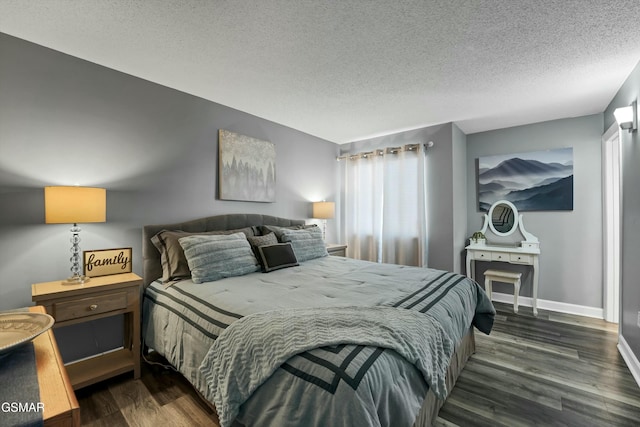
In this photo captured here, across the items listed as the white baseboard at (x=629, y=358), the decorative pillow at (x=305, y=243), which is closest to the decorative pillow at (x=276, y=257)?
the decorative pillow at (x=305, y=243)

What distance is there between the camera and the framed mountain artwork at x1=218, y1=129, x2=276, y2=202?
3260mm

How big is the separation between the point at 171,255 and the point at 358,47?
7.38 feet

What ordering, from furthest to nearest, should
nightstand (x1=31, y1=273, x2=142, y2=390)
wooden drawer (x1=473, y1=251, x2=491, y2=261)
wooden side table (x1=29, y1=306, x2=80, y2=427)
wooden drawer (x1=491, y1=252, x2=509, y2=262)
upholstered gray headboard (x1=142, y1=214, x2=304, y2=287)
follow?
wooden drawer (x1=473, y1=251, x2=491, y2=261), wooden drawer (x1=491, y1=252, x2=509, y2=262), upholstered gray headboard (x1=142, y1=214, x2=304, y2=287), nightstand (x1=31, y1=273, x2=142, y2=390), wooden side table (x1=29, y1=306, x2=80, y2=427)

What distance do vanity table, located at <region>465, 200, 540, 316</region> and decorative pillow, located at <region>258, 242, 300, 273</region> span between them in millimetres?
2552

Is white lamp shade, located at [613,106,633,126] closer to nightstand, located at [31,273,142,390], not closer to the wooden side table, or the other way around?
the wooden side table

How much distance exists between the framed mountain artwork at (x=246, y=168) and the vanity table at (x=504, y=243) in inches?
113

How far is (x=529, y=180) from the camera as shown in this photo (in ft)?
12.9

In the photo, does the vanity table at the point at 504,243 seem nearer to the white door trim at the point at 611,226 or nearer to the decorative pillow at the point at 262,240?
the white door trim at the point at 611,226

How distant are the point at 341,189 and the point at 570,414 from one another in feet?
12.7

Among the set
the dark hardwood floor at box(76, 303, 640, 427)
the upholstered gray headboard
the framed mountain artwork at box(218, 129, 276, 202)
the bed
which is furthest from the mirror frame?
the framed mountain artwork at box(218, 129, 276, 202)

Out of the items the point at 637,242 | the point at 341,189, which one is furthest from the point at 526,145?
the point at 341,189

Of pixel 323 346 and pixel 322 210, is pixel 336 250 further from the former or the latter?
pixel 323 346

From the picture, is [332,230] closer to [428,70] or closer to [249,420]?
[428,70]

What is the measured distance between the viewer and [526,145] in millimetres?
3961
